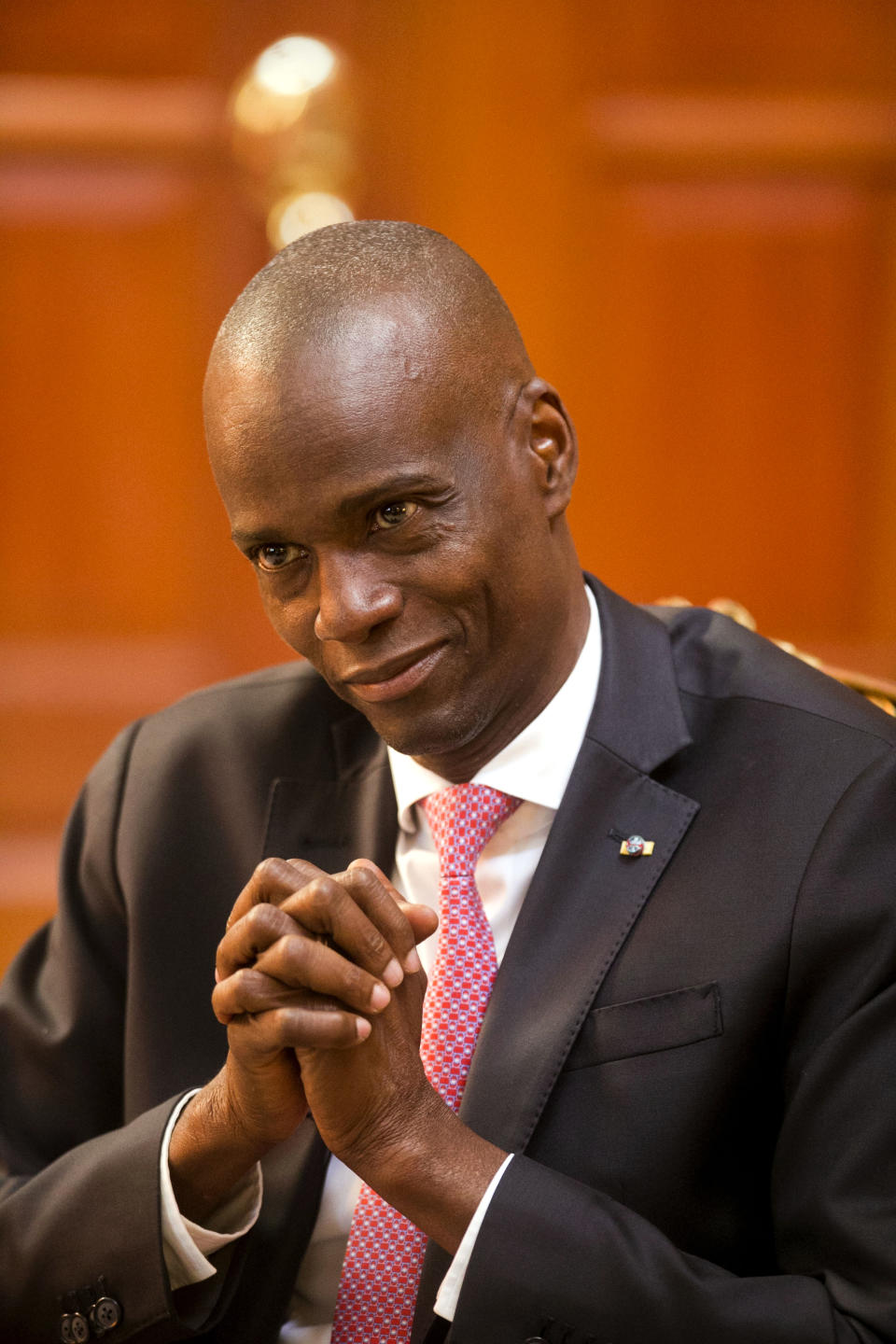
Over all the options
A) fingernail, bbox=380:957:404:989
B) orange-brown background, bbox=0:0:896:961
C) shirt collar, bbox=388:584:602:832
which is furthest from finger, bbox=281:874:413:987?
orange-brown background, bbox=0:0:896:961

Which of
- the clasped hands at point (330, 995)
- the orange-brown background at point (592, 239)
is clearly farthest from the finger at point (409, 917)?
the orange-brown background at point (592, 239)

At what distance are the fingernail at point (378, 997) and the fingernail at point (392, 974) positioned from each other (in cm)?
2

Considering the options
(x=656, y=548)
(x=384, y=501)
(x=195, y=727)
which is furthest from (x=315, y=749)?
(x=656, y=548)

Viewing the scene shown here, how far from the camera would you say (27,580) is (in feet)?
9.32

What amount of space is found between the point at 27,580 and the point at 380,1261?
1788 millimetres

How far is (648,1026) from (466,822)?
28 centimetres

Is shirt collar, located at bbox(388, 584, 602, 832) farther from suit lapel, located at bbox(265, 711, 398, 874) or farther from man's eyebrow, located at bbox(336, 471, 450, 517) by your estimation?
man's eyebrow, located at bbox(336, 471, 450, 517)

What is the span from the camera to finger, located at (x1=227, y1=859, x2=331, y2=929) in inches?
48.8

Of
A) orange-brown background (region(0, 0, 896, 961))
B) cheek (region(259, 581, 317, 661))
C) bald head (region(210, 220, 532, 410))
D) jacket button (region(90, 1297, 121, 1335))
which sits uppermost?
orange-brown background (region(0, 0, 896, 961))

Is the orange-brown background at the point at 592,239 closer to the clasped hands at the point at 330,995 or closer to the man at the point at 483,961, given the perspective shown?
the man at the point at 483,961

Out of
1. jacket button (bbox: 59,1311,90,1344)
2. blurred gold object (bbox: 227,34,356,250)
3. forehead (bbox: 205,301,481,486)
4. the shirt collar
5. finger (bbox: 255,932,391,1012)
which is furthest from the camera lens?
blurred gold object (bbox: 227,34,356,250)

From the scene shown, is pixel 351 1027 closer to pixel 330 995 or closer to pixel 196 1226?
pixel 330 995

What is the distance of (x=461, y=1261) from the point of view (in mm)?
1237

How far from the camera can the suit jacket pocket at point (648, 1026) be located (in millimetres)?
1346
